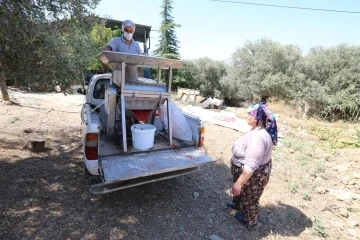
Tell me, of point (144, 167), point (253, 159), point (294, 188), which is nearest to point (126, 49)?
point (144, 167)

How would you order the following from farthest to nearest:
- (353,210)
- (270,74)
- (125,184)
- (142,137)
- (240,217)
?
(270,74) → (353,210) → (142,137) → (240,217) → (125,184)

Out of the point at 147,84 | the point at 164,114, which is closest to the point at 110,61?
the point at 147,84

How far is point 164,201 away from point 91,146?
129cm

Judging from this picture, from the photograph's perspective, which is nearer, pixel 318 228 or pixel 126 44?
pixel 318 228

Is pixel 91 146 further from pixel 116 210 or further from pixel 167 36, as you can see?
pixel 167 36

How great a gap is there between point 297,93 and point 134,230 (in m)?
12.3

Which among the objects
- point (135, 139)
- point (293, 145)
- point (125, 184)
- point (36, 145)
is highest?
point (135, 139)

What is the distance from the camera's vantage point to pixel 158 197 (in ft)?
10.6

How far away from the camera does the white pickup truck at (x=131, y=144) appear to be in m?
2.61

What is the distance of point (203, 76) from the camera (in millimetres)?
19047

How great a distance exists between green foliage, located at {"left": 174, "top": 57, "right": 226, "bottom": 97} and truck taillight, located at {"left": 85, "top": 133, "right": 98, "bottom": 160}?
16.4m

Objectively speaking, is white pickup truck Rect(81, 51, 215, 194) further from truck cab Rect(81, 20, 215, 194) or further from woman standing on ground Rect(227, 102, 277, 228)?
woman standing on ground Rect(227, 102, 277, 228)

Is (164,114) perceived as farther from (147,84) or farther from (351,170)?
(351,170)

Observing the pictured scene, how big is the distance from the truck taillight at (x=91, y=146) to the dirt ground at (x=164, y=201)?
2.42ft
